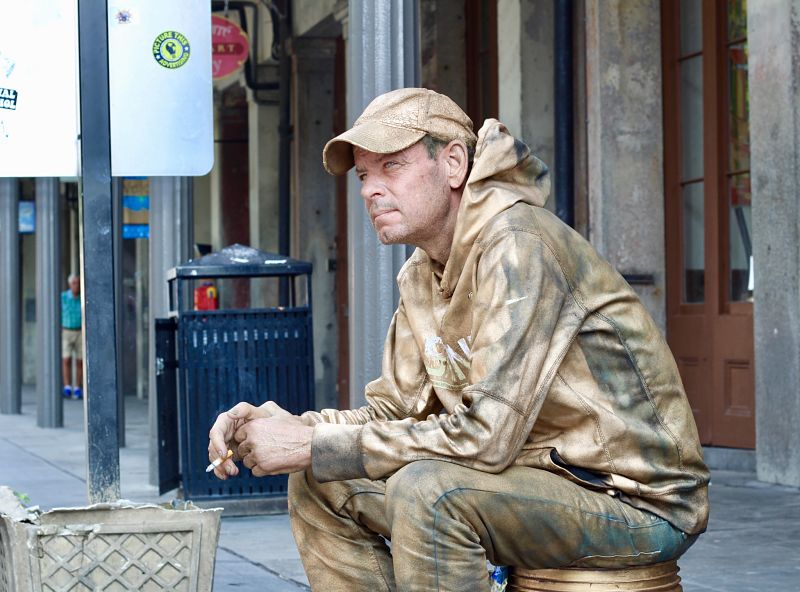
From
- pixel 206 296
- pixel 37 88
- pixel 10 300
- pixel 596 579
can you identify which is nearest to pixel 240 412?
pixel 596 579

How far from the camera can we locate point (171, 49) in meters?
5.26

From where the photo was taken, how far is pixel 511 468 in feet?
10.7

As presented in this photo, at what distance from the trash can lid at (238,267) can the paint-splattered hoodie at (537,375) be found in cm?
440

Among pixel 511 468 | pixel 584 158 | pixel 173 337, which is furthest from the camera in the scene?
pixel 584 158

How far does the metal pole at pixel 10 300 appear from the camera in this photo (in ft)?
58.1

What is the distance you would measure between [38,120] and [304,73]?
12.7 metres

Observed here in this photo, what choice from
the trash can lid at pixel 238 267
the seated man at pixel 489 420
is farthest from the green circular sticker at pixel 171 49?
the trash can lid at pixel 238 267

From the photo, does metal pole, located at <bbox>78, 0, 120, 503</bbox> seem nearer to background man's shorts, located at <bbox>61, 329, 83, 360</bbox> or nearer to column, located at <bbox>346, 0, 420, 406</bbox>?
column, located at <bbox>346, 0, 420, 406</bbox>

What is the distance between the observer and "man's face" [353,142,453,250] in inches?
139

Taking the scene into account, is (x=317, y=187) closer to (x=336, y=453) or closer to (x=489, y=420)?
(x=336, y=453)

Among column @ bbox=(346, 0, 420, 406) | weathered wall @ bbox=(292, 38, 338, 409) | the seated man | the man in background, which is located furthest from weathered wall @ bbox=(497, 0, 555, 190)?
the man in background

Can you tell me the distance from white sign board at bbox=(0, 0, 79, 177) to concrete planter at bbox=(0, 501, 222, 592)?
6.01ft

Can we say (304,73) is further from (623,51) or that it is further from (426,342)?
(426,342)

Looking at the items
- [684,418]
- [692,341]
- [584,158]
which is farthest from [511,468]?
[584,158]
